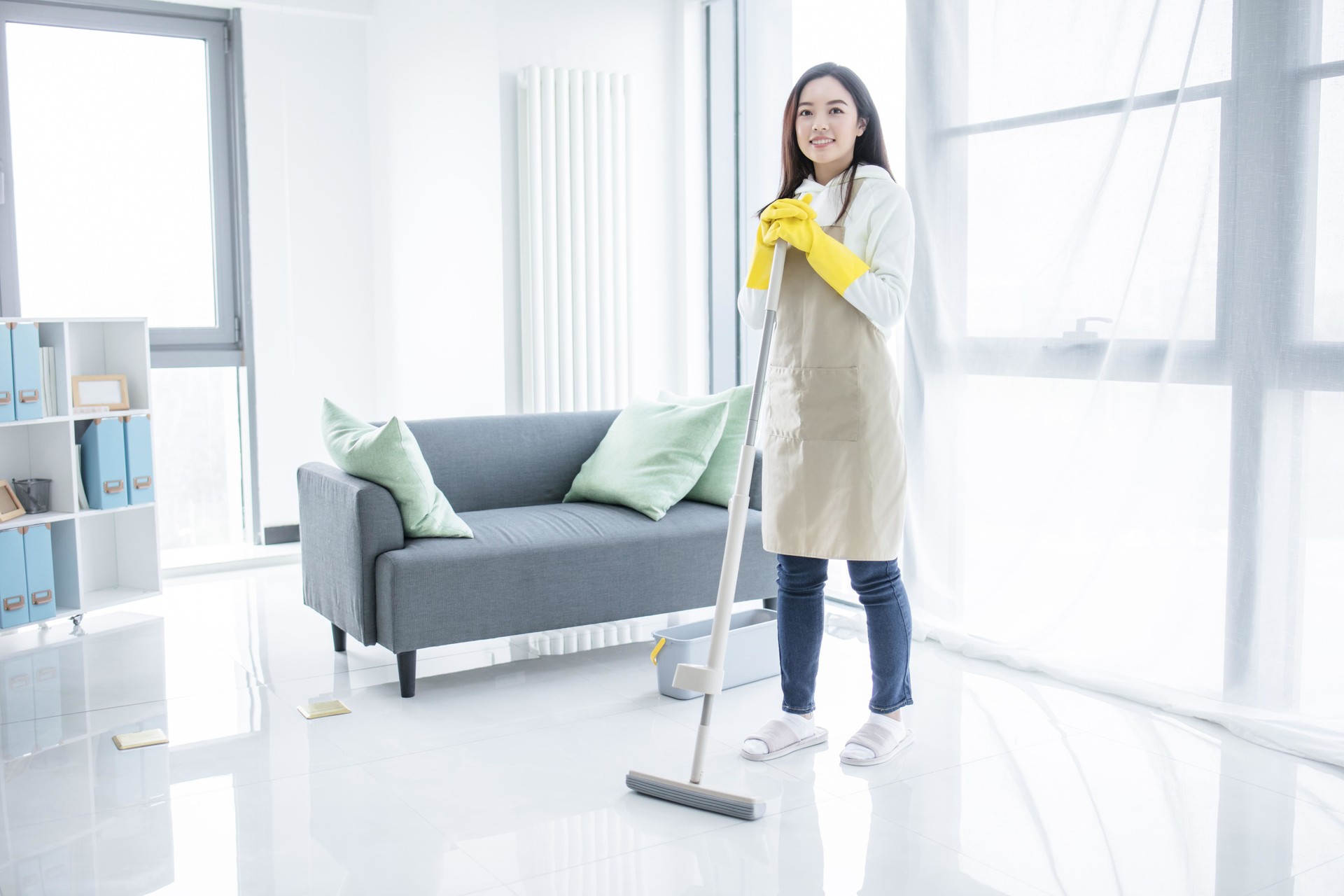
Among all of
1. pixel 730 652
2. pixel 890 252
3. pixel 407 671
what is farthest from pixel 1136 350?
pixel 407 671

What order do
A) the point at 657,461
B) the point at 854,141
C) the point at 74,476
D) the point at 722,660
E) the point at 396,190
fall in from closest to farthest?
the point at 722,660
the point at 854,141
the point at 657,461
the point at 74,476
the point at 396,190

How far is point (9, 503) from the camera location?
3.46 m

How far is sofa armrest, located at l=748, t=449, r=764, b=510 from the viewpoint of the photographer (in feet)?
11.4

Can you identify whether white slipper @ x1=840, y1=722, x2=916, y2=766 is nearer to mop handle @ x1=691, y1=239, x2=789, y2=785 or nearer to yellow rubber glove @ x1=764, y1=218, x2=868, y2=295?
mop handle @ x1=691, y1=239, x2=789, y2=785

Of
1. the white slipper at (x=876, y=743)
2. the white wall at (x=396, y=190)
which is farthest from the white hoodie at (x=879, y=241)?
the white wall at (x=396, y=190)

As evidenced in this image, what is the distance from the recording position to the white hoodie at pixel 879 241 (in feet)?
7.42

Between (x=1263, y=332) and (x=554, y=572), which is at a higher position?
(x=1263, y=332)

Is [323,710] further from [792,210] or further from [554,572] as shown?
[792,210]

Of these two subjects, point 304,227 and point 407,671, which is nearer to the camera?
point 407,671

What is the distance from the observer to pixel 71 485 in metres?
3.56

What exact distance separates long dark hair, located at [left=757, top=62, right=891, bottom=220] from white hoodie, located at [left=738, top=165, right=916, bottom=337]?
0.03 m

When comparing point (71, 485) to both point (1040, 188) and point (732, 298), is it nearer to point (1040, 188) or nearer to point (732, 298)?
point (732, 298)

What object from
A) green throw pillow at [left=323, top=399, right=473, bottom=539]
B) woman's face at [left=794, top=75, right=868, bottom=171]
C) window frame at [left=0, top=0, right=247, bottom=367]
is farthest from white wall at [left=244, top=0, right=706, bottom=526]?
woman's face at [left=794, top=75, right=868, bottom=171]

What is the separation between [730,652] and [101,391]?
222 cm
